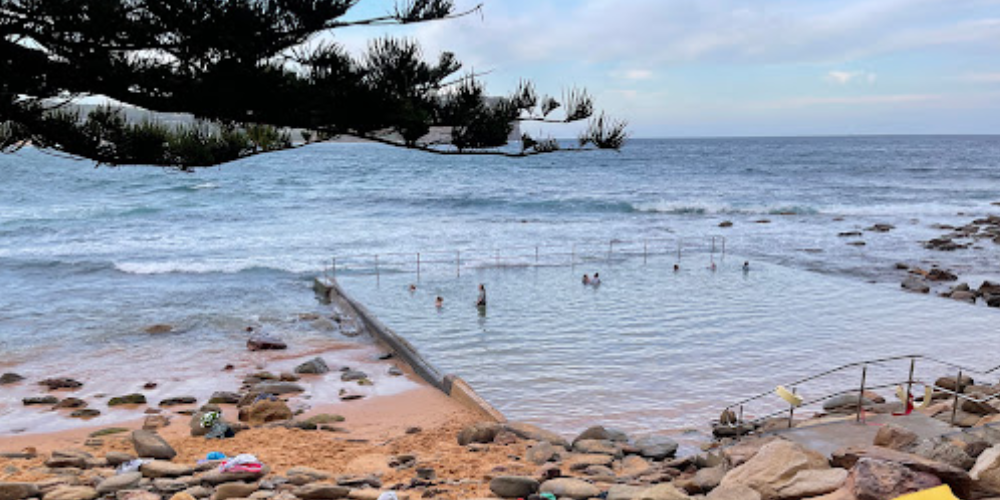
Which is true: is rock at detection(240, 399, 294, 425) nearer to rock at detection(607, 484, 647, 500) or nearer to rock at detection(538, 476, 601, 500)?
rock at detection(538, 476, 601, 500)

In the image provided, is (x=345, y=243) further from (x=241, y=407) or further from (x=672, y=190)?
(x=672, y=190)

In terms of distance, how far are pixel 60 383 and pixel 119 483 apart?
562 centimetres

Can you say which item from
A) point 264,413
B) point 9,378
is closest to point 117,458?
point 264,413

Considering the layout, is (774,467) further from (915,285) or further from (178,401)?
(915,285)

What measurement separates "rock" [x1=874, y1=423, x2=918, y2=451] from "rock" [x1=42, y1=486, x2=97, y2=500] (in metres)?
5.63

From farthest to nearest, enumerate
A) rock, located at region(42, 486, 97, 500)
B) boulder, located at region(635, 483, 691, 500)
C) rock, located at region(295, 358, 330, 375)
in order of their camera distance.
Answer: rock, located at region(295, 358, 330, 375) → rock, located at region(42, 486, 97, 500) → boulder, located at region(635, 483, 691, 500)

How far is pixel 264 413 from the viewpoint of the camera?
27.6ft

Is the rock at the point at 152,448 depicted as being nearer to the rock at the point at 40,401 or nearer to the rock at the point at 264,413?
the rock at the point at 264,413

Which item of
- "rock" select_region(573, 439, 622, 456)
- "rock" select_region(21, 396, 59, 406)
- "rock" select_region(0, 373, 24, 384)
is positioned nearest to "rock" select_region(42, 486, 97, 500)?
"rock" select_region(573, 439, 622, 456)

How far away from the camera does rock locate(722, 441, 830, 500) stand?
480 centimetres

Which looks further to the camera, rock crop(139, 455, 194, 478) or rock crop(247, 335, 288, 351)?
rock crop(247, 335, 288, 351)

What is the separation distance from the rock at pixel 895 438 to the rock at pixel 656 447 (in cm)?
183


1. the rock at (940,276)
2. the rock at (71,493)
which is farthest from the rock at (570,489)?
the rock at (940,276)

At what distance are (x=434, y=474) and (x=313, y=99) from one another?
3.17m
